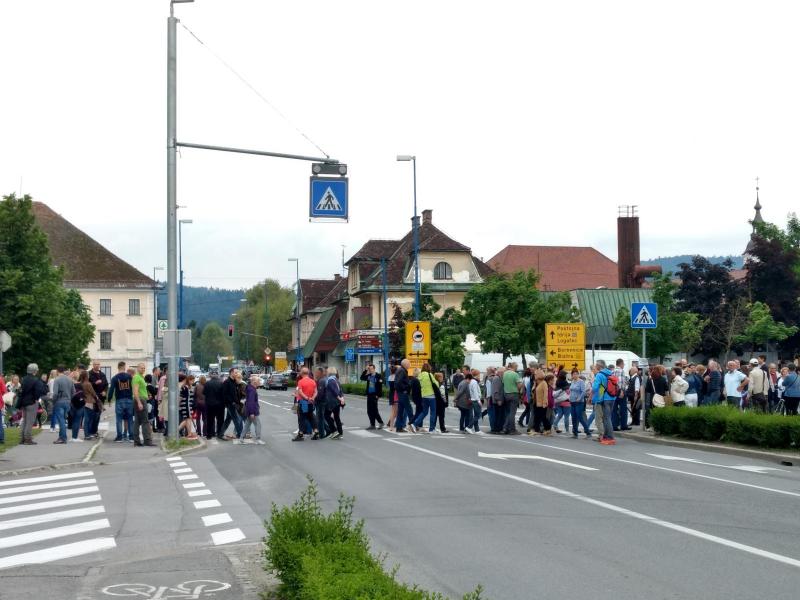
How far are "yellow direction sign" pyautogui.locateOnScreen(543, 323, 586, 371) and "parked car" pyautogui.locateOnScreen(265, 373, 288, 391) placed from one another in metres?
55.1

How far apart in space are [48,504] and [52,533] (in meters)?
2.96

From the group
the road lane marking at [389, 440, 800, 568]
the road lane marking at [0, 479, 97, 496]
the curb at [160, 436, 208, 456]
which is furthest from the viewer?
the curb at [160, 436, 208, 456]

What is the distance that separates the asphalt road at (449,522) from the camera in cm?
912

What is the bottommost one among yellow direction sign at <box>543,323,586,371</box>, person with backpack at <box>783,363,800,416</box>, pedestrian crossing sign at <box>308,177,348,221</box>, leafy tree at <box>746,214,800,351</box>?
person with backpack at <box>783,363,800,416</box>

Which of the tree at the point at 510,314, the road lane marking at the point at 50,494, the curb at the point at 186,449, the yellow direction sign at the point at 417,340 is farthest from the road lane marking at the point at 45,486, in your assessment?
the tree at the point at 510,314

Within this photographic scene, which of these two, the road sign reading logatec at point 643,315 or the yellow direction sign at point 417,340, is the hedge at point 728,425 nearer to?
the road sign reading logatec at point 643,315

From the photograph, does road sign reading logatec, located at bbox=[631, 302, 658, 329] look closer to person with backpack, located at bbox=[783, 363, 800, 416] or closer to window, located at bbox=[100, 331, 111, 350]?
person with backpack, located at bbox=[783, 363, 800, 416]

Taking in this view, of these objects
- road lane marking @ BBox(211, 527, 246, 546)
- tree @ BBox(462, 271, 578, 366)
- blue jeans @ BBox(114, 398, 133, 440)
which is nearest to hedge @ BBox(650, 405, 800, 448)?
blue jeans @ BBox(114, 398, 133, 440)

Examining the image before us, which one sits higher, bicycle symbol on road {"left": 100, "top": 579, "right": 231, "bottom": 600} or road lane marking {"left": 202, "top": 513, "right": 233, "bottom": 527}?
bicycle symbol on road {"left": 100, "top": 579, "right": 231, "bottom": 600}

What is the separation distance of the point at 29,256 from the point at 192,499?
41569 millimetres

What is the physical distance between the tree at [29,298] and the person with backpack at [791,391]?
117 ft

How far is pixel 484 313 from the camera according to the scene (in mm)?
58438

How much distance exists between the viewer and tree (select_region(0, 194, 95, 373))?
171 ft

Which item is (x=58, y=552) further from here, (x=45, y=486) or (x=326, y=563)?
(x=45, y=486)
